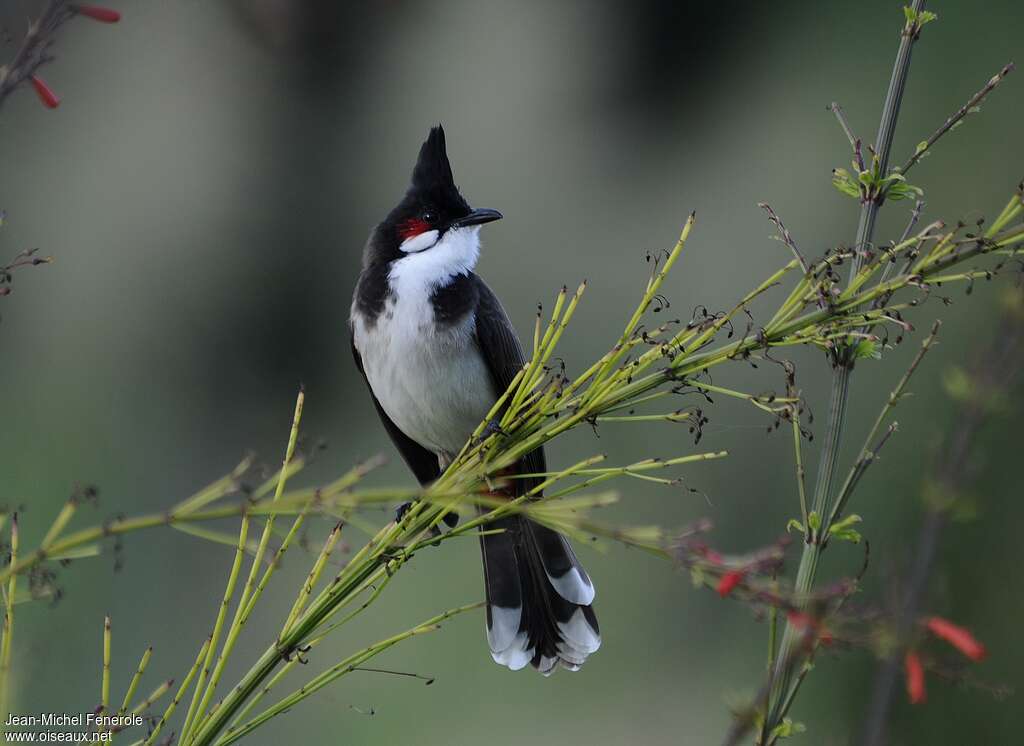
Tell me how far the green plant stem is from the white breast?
1.35 m

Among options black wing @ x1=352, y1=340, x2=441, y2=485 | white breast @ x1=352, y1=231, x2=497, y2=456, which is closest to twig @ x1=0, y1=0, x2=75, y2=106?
white breast @ x1=352, y1=231, x2=497, y2=456

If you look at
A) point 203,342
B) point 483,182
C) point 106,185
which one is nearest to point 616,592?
point 483,182

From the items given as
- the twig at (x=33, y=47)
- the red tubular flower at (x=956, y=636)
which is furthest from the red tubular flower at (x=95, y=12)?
the red tubular flower at (x=956, y=636)

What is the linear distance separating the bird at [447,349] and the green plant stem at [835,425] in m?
1.18

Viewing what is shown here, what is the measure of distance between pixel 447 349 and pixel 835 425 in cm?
143

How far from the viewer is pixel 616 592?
414 centimetres

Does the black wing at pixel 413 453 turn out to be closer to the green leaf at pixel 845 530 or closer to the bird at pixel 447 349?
the bird at pixel 447 349

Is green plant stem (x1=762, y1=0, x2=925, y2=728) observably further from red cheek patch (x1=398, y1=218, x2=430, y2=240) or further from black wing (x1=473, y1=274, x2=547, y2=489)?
red cheek patch (x1=398, y1=218, x2=430, y2=240)

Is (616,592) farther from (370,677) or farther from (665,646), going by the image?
(370,677)

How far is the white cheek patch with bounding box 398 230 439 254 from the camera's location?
96.2 inches

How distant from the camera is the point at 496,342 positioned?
2.40 meters

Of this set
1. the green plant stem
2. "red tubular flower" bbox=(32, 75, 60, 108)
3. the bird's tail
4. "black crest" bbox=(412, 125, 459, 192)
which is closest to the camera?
"red tubular flower" bbox=(32, 75, 60, 108)

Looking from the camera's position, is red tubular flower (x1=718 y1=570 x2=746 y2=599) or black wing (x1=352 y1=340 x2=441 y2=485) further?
black wing (x1=352 y1=340 x2=441 y2=485)

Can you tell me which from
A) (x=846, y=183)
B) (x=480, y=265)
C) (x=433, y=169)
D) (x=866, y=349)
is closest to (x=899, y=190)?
(x=846, y=183)
